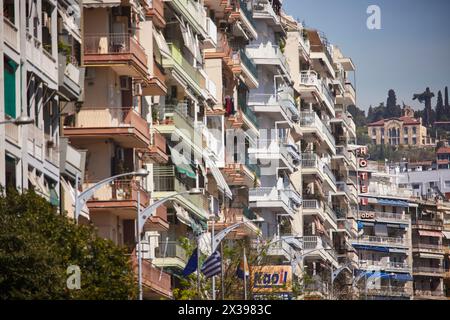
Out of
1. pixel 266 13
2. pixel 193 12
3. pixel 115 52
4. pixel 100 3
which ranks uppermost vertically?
pixel 266 13

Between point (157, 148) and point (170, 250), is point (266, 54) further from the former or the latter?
point (157, 148)

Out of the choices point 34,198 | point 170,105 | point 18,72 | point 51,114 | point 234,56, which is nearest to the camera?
point 34,198

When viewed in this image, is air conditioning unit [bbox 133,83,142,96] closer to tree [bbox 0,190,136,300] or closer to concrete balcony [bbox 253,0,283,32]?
tree [bbox 0,190,136,300]

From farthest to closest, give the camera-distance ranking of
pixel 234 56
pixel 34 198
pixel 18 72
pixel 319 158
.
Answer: pixel 319 158 < pixel 234 56 < pixel 18 72 < pixel 34 198

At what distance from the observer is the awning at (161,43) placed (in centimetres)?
9788

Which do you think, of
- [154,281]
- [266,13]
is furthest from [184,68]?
[266,13]

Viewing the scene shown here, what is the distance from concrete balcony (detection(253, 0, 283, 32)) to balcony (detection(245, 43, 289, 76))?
1.47 meters

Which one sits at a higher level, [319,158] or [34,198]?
[319,158]

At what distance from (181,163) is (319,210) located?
61974 millimetres

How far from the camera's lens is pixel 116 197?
89.2 meters
